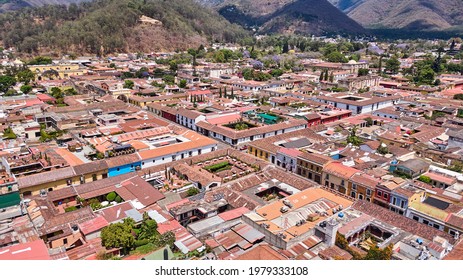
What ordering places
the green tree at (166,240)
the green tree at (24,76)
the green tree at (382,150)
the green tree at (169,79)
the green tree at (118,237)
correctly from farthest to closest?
the green tree at (169,79) → the green tree at (24,76) → the green tree at (382,150) → the green tree at (166,240) → the green tree at (118,237)

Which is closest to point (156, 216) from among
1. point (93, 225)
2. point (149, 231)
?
point (149, 231)

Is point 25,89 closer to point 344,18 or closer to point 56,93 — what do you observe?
point 56,93

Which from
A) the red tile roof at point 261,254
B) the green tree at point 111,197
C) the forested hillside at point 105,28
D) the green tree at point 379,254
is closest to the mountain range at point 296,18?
the forested hillside at point 105,28

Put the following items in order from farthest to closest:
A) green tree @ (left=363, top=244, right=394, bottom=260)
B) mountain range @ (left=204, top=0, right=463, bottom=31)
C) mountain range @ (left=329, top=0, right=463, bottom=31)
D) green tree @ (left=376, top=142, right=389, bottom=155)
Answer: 1. mountain range @ (left=329, top=0, right=463, bottom=31)
2. mountain range @ (left=204, top=0, right=463, bottom=31)
3. green tree @ (left=376, top=142, right=389, bottom=155)
4. green tree @ (left=363, top=244, right=394, bottom=260)

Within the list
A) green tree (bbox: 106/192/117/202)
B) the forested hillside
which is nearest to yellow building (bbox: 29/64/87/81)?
the forested hillside

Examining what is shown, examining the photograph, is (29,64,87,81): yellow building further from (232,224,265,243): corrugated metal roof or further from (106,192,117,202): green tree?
(232,224,265,243): corrugated metal roof

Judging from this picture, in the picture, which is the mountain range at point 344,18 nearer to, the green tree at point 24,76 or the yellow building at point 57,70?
the yellow building at point 57,70

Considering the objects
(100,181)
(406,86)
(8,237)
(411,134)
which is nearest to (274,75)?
(406,86)
